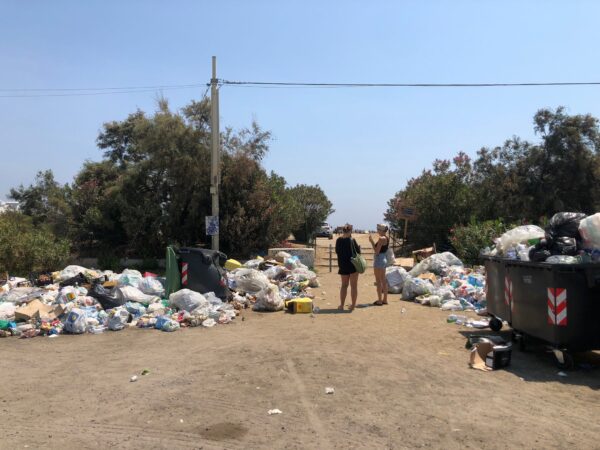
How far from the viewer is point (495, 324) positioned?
8484mm

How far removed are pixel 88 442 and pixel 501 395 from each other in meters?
3.88

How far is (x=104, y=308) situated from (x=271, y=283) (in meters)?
4.37

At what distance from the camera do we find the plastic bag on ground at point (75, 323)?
8.68 m

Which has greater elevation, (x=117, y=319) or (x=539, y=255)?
(x=539, y=255)

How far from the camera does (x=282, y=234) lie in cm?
2117

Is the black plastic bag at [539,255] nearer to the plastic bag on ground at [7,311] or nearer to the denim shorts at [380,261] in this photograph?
the denim shorts at [380,261]

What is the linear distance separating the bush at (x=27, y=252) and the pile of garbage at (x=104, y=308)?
351cm

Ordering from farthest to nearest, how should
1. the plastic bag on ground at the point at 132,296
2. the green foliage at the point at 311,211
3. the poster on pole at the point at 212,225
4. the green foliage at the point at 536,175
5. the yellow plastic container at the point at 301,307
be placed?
the green foliage at the point at 311,211
the green foliage at the point at 536,175
the poster on pole at the point at 212,225
the yellow plastic container at the point at 301,307
the plastic bag on ground at the point at 132,296

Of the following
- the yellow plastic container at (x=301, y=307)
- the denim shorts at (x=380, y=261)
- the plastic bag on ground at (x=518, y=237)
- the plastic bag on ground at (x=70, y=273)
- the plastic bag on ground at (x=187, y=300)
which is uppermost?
the plastic bag on ground at (x=518, y=237)

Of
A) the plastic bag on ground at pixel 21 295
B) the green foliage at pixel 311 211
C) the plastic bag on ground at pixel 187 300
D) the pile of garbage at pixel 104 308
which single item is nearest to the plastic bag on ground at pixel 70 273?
the pile of garbage at pixel 104 308

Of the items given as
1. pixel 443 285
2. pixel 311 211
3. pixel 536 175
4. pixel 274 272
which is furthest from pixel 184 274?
pixel 311 211

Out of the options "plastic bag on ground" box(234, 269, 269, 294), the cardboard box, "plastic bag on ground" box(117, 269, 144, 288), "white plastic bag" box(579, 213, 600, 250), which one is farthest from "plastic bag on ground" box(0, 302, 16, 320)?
"white plastic bag" box(579, 213, 600, 250)

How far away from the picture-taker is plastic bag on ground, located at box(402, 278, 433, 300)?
11898mm

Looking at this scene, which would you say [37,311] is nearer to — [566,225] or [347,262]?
[347,262]
